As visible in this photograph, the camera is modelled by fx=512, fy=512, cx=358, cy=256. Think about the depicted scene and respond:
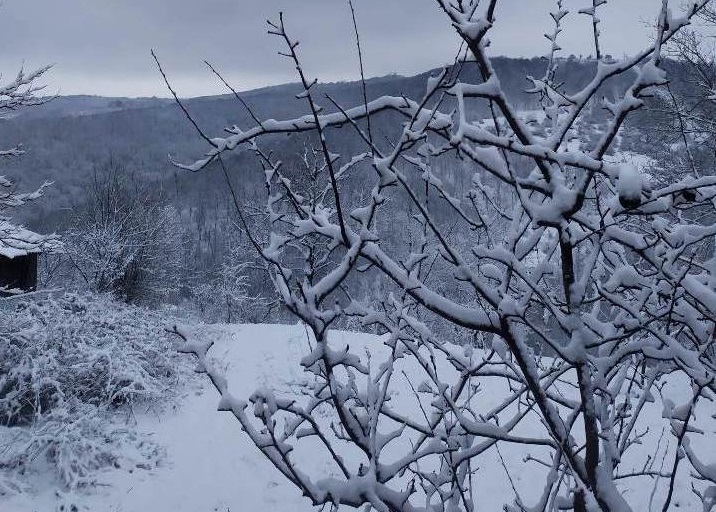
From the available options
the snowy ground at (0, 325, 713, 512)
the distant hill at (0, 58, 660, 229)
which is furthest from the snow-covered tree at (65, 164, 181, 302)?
the distant hill at (0, 58, 660, 229)

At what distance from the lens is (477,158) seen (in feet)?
4.49

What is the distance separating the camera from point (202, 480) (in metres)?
6.66

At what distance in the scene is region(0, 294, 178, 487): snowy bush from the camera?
639 cm

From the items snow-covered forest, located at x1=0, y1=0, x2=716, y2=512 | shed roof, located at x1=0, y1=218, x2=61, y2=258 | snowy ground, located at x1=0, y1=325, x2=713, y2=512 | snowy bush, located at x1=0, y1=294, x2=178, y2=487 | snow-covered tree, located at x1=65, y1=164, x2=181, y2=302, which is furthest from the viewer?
snow-covered tree, located at x1=65, y1=164, x2=181, y2=302

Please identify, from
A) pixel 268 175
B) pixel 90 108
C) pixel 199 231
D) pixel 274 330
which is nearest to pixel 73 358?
pixel 274 330

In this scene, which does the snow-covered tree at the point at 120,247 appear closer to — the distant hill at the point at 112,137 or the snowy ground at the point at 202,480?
the snowy ground at the point at 202,480

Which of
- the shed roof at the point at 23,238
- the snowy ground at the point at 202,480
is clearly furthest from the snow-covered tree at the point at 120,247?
the snowy ground at the point at 202,480

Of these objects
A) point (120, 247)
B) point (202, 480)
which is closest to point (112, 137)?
point (120, 247)

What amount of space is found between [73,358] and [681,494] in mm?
8686

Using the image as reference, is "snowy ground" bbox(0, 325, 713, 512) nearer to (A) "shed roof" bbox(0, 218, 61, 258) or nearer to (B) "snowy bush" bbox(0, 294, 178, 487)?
(B) "snowy bush" bbox(0, 294, 178, 487)

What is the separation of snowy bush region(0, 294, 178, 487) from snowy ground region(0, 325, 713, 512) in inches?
11.6

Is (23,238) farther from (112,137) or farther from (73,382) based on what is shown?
(112,137)

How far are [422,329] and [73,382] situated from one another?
24.4 ft

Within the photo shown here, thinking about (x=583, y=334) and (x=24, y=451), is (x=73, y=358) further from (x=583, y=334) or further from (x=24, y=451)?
(x=583, y=334)
